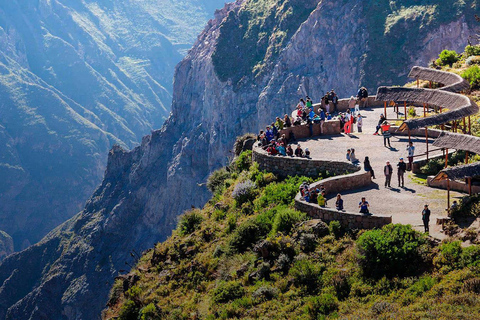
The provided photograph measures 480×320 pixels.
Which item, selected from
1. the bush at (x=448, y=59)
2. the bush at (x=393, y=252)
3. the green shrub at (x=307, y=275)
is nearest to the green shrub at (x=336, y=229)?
the green shrub at (x=307, y=275)

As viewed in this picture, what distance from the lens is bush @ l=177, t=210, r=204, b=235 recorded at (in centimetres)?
3584

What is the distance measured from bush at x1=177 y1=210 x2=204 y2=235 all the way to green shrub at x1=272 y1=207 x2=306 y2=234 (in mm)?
9148

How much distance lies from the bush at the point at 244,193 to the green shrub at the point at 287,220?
202 inches

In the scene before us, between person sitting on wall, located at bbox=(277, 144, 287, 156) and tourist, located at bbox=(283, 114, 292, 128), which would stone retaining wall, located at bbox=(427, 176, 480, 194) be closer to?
person sitting on wall, located at bbox=(277, 144, 287, 156)

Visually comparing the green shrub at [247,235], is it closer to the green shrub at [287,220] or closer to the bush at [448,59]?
the green shrub at [287,220]

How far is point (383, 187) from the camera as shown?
28.8 metres

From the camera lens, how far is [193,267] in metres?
29.8

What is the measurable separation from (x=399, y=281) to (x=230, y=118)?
127 m

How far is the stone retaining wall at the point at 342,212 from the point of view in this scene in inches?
943

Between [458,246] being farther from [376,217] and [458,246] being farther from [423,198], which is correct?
[423,198]

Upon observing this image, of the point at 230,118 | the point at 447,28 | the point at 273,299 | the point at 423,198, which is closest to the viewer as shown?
the point at 273,299

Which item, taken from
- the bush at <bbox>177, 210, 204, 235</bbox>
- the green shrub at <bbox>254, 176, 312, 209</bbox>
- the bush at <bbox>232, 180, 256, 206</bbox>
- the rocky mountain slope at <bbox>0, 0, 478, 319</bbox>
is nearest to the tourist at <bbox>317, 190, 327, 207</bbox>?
the green shrub at <bbox>254, 176, 312, 209</bbox>

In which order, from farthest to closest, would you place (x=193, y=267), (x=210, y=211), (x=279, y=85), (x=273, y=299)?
(x=279, y=85) → (x=210, y=211) → (x=193, y=267) → (x=273, y=299)

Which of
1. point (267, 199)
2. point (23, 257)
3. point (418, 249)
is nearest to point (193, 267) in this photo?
point (267, 199)
